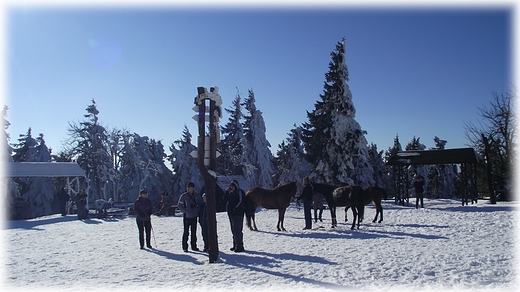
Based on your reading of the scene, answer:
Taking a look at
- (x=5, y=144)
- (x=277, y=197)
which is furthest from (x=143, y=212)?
(x=5, y=144)

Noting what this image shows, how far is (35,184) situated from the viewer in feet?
123

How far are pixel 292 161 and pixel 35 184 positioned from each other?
27.8 metres

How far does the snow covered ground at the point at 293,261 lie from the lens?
6742 mm

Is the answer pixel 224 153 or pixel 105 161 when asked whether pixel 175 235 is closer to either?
pixel 224 153

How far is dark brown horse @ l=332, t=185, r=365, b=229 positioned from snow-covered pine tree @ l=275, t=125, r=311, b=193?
2150 centimetres

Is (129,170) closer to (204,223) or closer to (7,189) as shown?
(7,189)

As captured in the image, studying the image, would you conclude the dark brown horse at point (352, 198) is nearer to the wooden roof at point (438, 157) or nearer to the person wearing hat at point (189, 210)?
the person wearing hat at point (189, 210)

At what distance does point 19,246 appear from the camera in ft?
39.6

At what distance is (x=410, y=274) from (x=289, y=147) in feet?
129

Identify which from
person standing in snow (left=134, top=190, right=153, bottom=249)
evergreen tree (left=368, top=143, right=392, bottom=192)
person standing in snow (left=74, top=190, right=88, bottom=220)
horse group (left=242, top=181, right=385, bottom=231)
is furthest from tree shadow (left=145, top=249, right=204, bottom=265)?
evergreen tree (left=368, top=143, right=392, bottom=192)

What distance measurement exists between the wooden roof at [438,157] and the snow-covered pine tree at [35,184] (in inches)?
1332

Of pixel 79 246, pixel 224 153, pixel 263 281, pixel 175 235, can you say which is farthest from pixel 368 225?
pixel 224 153

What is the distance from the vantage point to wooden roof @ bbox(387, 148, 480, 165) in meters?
21.8

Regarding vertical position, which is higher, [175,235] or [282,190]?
[282,190]
